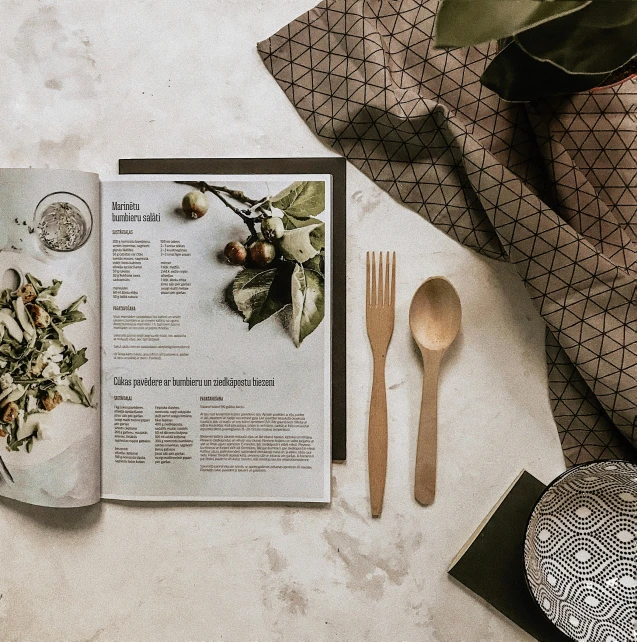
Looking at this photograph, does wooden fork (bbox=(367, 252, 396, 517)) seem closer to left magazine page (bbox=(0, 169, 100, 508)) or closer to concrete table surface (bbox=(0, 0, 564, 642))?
concrete table surface (bbox=(0, 0, 564, 642))

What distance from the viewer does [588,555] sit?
541 millimetres

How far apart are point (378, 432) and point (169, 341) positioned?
0.24 meters

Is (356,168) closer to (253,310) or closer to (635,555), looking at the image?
(253,310)

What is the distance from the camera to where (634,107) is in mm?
530

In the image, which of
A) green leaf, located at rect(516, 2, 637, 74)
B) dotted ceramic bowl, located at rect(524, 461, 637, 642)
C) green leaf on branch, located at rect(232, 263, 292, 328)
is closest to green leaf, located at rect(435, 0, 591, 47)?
green leaf, located at rect(516, 2, 637, 74)

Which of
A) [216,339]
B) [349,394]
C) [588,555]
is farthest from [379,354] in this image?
[588,555]

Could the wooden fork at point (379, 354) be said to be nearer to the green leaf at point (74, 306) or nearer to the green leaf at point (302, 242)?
the green leaf at point (302, 242)

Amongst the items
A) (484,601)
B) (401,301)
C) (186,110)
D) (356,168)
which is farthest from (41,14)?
(484,601)

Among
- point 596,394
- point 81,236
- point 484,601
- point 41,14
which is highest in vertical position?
point 41,14

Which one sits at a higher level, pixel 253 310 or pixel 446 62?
pixel 446 62

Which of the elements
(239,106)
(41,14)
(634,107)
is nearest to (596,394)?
(634,107)

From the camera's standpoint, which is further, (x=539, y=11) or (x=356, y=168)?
(x=356, y=168)

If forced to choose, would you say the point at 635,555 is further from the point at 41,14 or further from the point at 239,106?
the point at 41,14

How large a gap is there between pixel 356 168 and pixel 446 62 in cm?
Result: 14
